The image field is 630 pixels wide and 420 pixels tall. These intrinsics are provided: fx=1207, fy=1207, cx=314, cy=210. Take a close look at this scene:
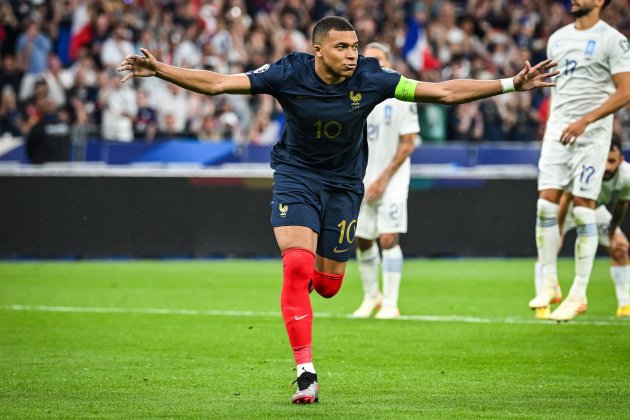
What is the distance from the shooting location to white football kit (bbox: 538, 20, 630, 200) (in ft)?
35.7

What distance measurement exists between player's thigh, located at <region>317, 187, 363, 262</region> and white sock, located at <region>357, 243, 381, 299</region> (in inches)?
177

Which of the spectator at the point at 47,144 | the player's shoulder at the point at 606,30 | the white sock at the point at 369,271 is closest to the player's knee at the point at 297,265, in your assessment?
the player's shoulder at the point at 606,30

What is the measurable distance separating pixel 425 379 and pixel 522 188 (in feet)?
38.9

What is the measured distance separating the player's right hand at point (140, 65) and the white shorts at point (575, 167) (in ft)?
15.9

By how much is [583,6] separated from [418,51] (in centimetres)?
1433

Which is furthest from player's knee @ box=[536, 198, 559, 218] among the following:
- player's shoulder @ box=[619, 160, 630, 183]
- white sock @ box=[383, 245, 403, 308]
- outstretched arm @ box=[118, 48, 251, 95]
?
outstretched arm @ box=[118, 48, 251, 95]

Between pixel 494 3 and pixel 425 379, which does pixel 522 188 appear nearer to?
pixel 494 3

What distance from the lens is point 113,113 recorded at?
69.9 ft

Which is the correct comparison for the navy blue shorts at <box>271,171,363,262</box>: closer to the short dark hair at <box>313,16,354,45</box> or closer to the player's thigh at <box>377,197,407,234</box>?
the short dark hair at <box>313,16,354,45</box>

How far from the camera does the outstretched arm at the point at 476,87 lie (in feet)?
25.3

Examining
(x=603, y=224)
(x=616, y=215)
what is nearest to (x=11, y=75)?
(x=603, y=224)

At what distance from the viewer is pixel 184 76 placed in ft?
24.7

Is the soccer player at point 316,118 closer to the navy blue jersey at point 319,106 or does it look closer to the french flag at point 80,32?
the navy blue jersey at point 319,106

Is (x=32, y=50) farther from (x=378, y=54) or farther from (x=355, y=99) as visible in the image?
(x=355, y=99)
